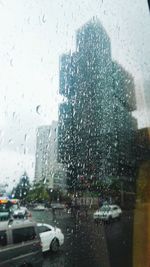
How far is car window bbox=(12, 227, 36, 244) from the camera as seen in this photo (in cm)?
Result: 62

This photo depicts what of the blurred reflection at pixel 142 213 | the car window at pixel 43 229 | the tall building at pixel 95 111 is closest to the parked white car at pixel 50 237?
the car window at pixel 43 229

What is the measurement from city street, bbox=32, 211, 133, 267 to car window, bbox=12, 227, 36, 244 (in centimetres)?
4

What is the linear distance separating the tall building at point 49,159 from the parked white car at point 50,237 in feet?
0.47

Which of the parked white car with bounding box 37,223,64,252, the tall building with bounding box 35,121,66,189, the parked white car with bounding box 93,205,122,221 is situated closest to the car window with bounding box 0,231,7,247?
the parked white car with bounding box 37,223,64,252

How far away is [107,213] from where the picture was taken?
1.31m

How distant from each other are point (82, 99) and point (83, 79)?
0.13m

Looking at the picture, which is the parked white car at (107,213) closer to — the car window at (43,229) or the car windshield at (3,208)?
the car window at (43,229)

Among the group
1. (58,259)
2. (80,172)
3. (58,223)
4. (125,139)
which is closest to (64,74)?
(80,172)

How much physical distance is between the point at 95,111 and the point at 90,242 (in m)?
0.71

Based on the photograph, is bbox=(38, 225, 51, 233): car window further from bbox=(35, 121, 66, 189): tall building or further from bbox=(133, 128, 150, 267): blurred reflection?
bbox=(133, 128, 150, 267): blurred reflection

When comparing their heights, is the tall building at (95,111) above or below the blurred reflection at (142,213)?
above

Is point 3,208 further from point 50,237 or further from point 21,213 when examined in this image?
point 50,237

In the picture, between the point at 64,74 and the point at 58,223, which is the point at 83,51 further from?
the point at 58,223

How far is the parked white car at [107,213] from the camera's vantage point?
123cm
